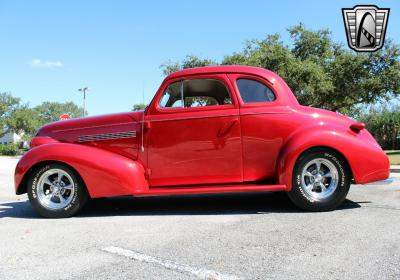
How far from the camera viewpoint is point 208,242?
4.17m

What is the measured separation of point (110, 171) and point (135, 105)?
60074 mm

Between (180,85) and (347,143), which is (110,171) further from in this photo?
(347,143)

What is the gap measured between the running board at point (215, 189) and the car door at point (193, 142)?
107 millimetres

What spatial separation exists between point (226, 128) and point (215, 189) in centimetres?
78

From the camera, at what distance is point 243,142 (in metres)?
5.57

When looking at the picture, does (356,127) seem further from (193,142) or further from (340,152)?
(193,142)

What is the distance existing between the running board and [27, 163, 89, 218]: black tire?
88 centimetres

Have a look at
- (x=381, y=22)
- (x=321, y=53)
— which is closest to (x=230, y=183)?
(x=381, y=22)

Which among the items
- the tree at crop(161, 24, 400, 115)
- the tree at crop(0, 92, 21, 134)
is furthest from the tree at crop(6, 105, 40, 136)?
the tree at crop(161, 24, 400, 115)

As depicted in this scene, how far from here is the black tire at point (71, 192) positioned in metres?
5.67

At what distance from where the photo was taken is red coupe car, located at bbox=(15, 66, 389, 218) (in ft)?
17.9

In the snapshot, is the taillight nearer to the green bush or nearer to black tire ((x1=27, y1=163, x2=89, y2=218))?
black tire ((x1=27, y1=163, x2=89, y2=218))

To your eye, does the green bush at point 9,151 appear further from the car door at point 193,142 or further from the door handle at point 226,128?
the door handle at point 226,128

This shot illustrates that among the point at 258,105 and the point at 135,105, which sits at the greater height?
the point at 135,105
